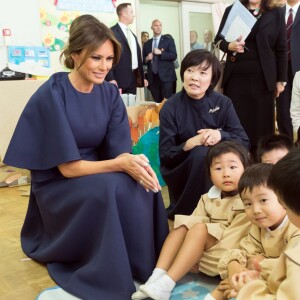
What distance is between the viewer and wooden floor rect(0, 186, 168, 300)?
5.28 ft

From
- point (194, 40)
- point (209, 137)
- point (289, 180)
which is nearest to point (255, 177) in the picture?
point (289, 180)

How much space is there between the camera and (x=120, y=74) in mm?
4289

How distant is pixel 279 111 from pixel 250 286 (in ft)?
8.33

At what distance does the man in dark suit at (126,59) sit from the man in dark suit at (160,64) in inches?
28.0

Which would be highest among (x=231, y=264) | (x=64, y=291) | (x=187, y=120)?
(x=187, y=120)

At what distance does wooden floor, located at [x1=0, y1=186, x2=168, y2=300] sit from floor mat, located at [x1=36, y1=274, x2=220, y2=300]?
0.23 feet

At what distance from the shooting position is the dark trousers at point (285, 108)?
10.9 feet

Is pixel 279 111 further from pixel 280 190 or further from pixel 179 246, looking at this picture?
pixel 280 190

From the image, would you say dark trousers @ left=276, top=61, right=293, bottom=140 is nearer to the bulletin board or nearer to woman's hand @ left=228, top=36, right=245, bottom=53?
woman's hand @ left=228, top=36, right=245, bottom=53

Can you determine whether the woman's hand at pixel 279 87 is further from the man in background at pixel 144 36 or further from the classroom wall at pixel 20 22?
the man in background at pixel 144 36

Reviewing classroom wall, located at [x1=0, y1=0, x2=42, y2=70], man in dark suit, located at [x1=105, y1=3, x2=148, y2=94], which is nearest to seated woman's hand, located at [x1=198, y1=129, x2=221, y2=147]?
man in dark suit, located at [x1=105, y1=3, x2=148, y2=94]


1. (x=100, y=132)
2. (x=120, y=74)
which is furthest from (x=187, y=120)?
(x=120, y=74)

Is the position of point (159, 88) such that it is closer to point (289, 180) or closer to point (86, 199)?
point (86, 199)

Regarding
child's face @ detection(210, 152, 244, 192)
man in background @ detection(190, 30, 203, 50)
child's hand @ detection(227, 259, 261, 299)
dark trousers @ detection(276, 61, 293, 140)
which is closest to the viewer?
child's hand @ detection(227, 259, 261, 299)
